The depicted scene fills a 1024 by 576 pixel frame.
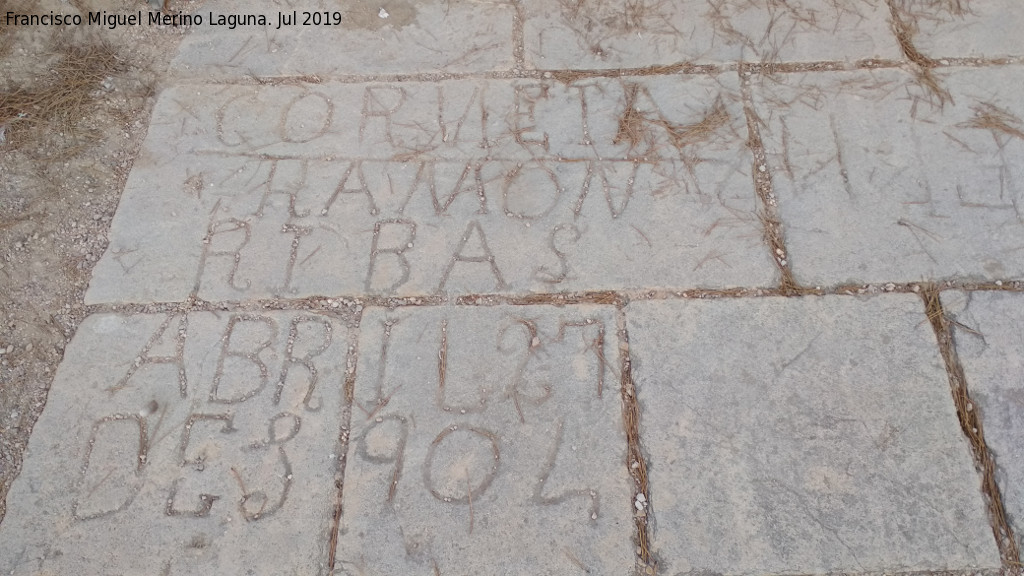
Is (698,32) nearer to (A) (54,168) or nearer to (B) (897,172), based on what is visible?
(B) (897,172)

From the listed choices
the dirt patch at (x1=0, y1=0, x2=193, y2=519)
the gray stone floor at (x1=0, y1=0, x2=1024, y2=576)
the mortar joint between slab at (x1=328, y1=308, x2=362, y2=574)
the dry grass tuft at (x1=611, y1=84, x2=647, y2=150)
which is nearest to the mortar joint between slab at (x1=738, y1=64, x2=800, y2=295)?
the gray stone floor at (x1=0, y1=0, x2=1024, y2=576)

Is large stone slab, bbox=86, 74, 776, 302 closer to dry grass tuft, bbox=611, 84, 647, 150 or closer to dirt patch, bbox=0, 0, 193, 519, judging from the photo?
dry grass tuft, bbox=611, 84, 647, 150

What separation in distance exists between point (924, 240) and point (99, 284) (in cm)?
274

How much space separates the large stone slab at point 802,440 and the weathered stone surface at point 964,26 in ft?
4.33

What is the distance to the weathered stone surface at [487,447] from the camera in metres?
1.91

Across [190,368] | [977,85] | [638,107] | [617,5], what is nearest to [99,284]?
[190,368]

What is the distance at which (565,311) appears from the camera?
2285 mm

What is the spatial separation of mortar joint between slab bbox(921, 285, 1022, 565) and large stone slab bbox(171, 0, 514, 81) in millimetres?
1823

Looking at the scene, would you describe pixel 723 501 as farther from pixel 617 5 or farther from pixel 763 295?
pixel 617 5

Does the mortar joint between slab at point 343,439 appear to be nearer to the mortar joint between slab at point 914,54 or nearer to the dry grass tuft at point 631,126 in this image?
the dry grass tuft at point 631,126

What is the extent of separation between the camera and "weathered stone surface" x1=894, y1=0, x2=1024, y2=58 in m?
2.89

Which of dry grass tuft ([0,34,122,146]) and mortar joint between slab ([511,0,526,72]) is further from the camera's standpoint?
mortar joint between slab ([511,0,526,72])

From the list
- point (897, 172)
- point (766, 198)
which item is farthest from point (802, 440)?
point (897, 172)

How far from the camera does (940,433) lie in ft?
6.64
